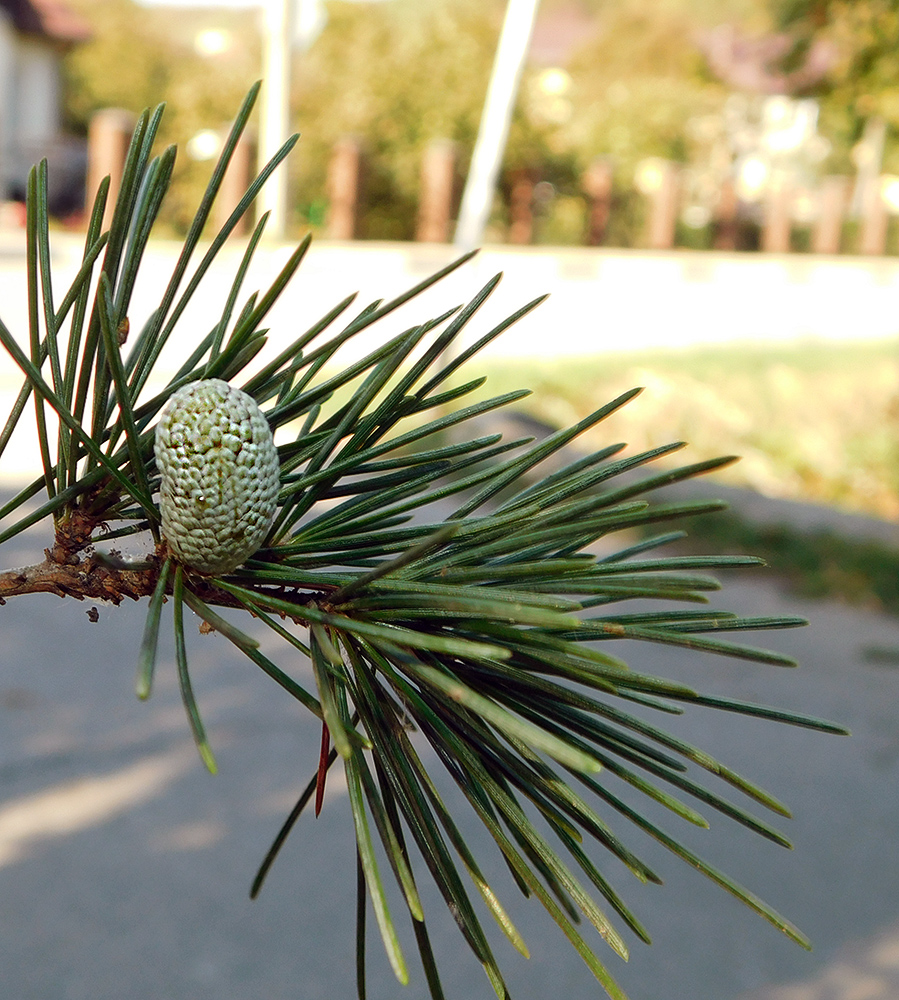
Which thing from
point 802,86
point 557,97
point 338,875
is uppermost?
point 557,97

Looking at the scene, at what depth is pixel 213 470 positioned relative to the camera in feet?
1.29

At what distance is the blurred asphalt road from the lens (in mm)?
2357

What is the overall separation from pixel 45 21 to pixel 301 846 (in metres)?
16.7

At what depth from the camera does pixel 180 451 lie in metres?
0.39

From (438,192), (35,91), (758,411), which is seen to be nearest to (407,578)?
(758,411)

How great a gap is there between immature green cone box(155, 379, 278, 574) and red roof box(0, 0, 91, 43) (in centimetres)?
1814

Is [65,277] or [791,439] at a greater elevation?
[65,277]

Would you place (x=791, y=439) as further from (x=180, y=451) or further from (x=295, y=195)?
(x=295, y=195)

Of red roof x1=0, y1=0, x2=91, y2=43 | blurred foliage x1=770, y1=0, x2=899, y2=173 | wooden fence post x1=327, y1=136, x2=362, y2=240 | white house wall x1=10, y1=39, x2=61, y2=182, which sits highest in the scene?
red roof x1=0, y1=0, x2=91, y2=43

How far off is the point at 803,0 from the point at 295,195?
8851mm

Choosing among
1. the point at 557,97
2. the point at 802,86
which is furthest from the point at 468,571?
the point at 557,97

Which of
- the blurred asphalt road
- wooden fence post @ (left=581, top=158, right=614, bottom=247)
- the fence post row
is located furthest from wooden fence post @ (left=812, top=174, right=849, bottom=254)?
the blurred asphalt road

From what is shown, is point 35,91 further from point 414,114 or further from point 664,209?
point 664,209

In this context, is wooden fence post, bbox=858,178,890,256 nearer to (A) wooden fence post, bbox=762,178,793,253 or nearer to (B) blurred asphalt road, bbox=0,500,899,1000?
(A) wooden fence post, bbox=762,178,793,253
